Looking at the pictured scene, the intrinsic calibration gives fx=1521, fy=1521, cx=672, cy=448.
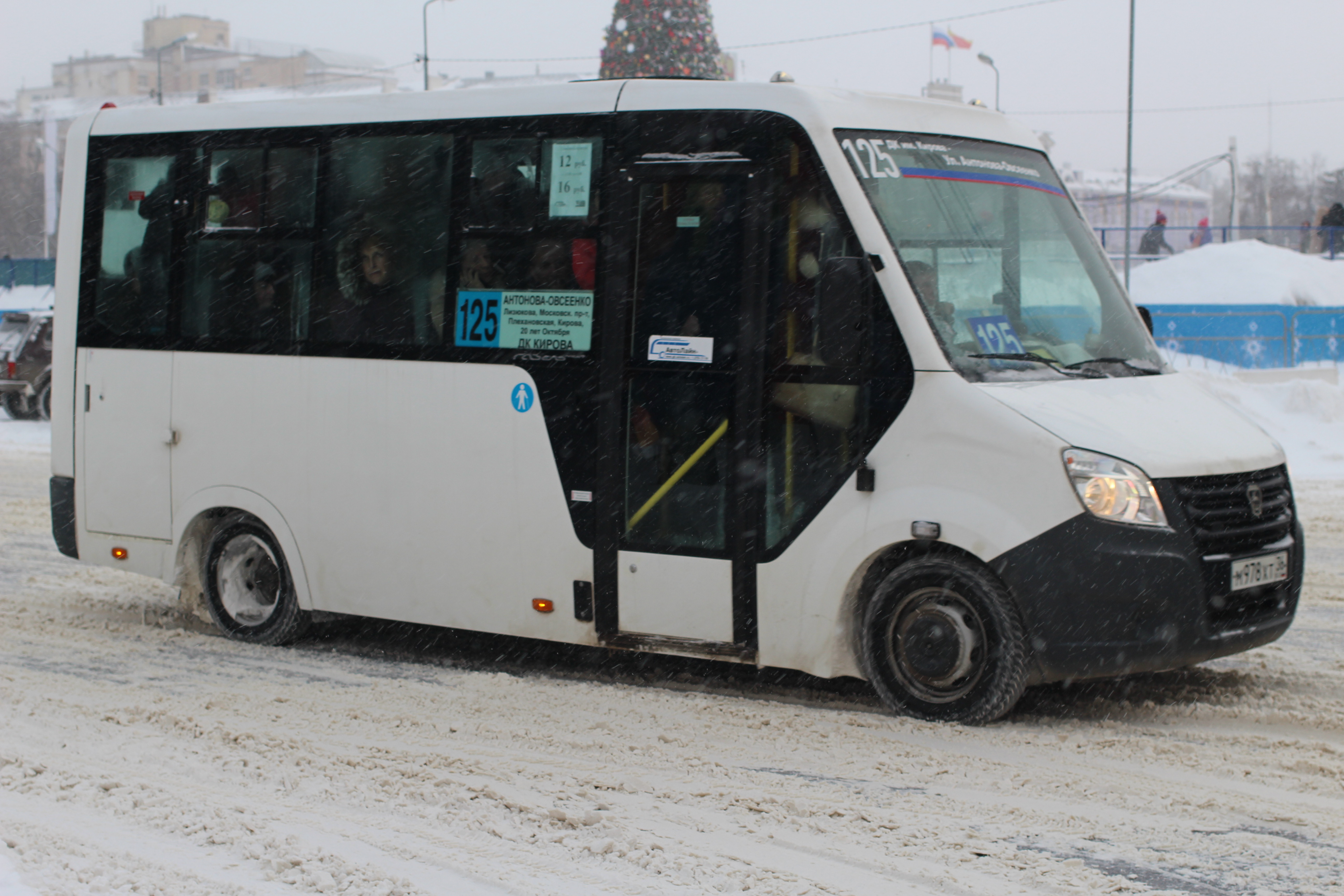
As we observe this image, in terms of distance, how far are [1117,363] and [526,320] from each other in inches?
106

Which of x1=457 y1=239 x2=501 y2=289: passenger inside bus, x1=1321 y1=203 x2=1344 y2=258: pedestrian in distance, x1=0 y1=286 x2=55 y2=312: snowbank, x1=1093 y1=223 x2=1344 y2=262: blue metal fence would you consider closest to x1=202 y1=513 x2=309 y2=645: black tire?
x1=457 y1=239 x2=501 y2=289: passenger inside bus

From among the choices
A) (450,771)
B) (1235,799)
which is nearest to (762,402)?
(450,771)

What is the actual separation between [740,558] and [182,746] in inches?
94.4

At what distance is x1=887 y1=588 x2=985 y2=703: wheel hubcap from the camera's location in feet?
20.0

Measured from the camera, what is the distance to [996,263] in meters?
6.49

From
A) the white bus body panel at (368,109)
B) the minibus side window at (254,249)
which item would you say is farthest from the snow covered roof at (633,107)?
the minibus side window at (254,249)

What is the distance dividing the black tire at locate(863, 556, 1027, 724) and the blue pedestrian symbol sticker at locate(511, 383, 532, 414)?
1916 mm

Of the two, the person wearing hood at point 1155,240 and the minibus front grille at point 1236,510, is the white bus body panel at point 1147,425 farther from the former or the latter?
the person wearing hood at point 1155,240

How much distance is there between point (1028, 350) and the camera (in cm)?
632

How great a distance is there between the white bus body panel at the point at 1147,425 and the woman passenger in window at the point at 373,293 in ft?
9.97

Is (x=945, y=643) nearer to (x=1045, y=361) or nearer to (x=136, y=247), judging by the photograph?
(x=1045, y=361)

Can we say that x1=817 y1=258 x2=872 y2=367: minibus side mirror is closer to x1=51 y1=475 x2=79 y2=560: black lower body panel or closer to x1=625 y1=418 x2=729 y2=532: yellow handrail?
x1=625 y1=418 x2=729 y2=532: yellow handrail

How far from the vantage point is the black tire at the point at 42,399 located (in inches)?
917

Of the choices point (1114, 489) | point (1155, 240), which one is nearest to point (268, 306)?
point (1114, 489)
